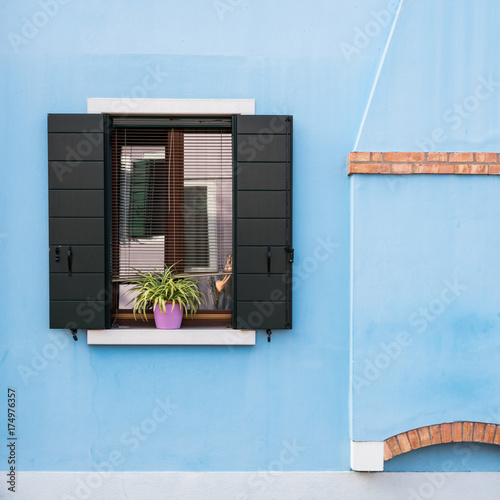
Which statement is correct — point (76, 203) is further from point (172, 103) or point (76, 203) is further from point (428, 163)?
point (428, 163)

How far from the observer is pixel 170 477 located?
3270 mm

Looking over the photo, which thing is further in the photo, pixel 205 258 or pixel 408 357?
pixel 205 258

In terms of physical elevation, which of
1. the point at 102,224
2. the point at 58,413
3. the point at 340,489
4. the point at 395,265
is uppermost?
the point at 102,224

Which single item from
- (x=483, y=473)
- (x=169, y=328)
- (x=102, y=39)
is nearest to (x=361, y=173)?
(x=169, y=328)

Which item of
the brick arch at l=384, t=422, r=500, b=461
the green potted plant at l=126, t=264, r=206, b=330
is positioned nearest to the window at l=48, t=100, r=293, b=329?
the green potted plant at l=126, t=264, r=206, b=330

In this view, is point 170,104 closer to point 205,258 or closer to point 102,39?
point 102,39

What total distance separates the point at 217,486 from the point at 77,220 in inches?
83.1

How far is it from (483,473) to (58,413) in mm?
3065

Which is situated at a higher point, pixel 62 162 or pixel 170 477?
pixel 62 162

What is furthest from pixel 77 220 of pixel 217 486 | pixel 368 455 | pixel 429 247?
pixel 368 455

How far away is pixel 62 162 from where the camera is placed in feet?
10.5

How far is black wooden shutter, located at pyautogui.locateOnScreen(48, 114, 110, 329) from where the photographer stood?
3.18m

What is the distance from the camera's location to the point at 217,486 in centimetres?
327

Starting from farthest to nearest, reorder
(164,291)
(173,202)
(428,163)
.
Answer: (173,202) < (164,291) < (428,163)
